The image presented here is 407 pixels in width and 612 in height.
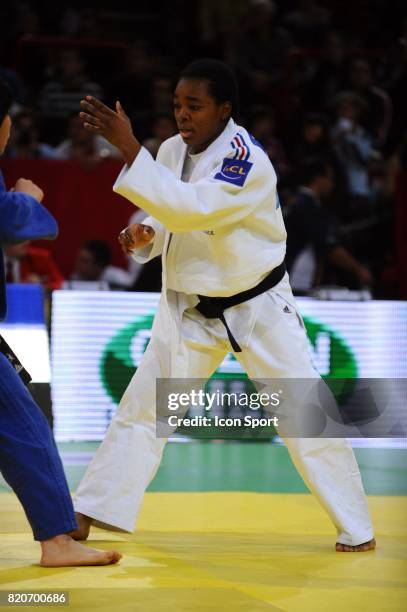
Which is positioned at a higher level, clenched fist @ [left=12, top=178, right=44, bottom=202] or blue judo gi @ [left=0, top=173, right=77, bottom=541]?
clenched fist @ [left=12, top=178, right=44, bottom=202]

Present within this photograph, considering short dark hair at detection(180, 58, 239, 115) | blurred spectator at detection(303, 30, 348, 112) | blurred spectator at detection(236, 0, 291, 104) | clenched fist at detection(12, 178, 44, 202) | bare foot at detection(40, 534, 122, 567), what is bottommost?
bare foot at detection(40, 534, 122, 567)

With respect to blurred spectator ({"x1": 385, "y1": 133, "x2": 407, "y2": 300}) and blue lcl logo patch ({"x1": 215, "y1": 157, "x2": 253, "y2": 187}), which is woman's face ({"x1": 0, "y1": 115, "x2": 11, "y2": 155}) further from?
blurred spectator ({"x1": 385, "y1": 133, "x2": 407, "y2": 300})

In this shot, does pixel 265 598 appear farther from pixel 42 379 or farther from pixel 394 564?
pixel 42 379

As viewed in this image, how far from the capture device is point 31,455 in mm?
3730

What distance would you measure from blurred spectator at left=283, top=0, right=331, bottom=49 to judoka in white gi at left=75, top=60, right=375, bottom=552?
8.73 m

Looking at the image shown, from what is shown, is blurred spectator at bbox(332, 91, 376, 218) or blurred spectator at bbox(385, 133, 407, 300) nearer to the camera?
blurred spectator at bbox(385, 133, 407, 300)

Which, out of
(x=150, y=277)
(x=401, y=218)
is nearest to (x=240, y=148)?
(x=150, y=277)

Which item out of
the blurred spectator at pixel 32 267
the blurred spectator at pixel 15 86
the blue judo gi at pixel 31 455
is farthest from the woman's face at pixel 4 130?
the blurred spectator at pixel 15 86

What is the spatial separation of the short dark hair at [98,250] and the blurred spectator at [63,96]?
8.38 ft

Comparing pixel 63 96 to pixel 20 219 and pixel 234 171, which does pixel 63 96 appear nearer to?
pixel 234 171

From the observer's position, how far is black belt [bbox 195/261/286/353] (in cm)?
441

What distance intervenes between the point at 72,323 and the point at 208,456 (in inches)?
45.4

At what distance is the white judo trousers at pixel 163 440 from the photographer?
14.3 feet

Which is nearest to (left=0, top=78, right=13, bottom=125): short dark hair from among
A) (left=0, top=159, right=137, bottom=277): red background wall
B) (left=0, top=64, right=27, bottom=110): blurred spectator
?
(left=0, top=159, right=137, bottom=277): red background wall
